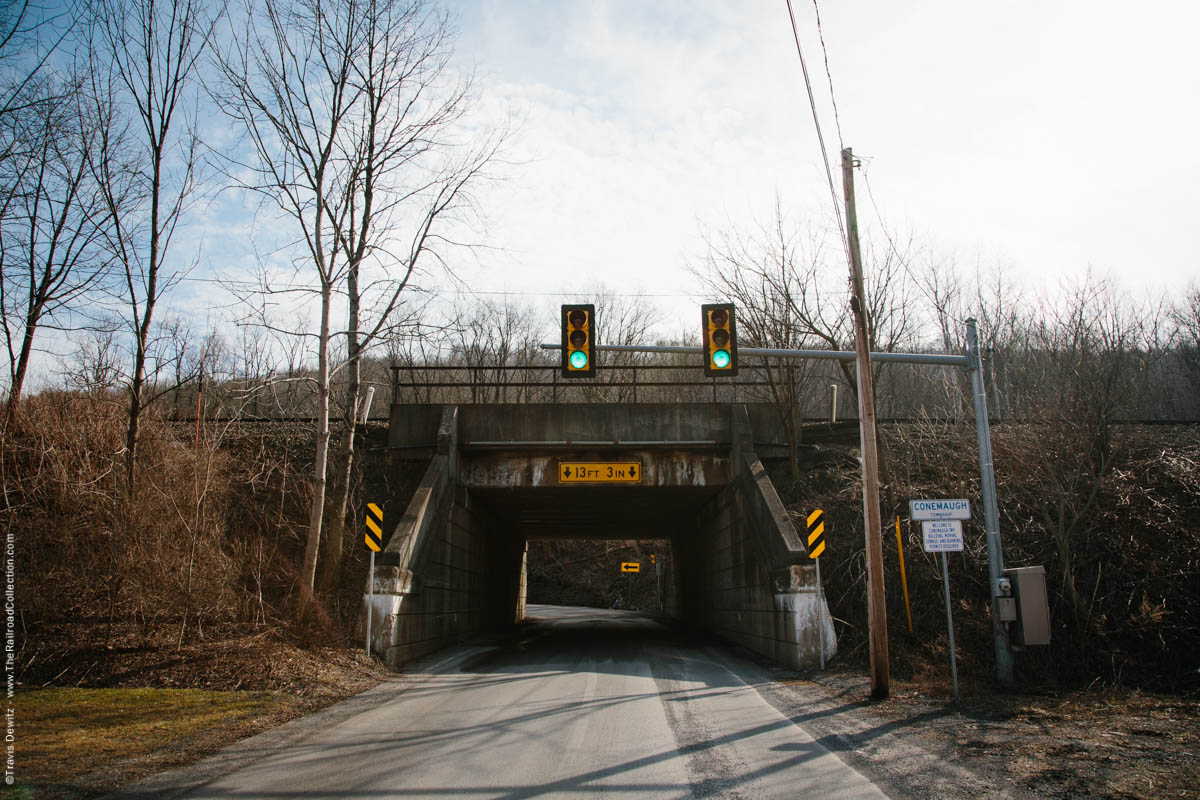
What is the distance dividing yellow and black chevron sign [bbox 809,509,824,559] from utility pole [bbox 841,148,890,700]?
3042 millimetres

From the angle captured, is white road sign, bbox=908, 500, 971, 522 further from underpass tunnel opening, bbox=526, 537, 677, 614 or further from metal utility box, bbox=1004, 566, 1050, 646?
underpass tunnel opening, bbox=526, 537, 677, 614

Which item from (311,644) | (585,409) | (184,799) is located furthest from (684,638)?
(184,799)

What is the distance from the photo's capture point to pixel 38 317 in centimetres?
1395

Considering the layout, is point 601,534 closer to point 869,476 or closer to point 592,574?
point 592,574

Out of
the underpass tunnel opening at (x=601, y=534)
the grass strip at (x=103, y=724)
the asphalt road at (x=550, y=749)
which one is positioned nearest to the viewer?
the asphalt road at (x=550, y=749)

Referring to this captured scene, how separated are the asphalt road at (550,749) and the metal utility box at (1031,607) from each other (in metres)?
3.92

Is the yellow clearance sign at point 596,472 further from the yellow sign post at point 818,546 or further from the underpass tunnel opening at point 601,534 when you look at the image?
the yellow sign post at point 818,546

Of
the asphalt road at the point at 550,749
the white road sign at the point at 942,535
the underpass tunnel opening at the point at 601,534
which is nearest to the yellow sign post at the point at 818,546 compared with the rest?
the asphalt road at the point at 550,749

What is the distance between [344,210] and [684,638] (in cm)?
1609

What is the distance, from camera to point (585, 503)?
25.4 m

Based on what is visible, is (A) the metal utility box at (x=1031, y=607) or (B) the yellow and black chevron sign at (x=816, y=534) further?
(B) the yellow and black chevron sign at (x=816, y=534)

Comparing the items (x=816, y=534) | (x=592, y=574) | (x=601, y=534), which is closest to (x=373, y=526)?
(x=816, y=534)

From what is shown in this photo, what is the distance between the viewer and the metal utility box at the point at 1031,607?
1066 centimetres

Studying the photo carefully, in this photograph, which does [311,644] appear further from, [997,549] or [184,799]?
[997,549]
